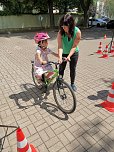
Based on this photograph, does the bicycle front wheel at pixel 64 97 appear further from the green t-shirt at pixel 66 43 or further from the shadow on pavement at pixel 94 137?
the green t-shirt at pixel 66 43

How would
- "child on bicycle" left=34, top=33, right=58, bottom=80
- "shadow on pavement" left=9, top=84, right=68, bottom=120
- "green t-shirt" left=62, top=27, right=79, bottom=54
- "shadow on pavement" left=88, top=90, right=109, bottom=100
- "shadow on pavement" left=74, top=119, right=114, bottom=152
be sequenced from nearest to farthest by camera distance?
"shadow on pavement" left=74, top=119, right=114, bottom=152
"child on bicycle" left=34, top=33, right=58, bottom=80
"shadow on pavement" left=9, top=84, right=68, bottom=120
"green t-shirt" left=62, top=27, right=79, bottom=54
"shadow on pavement" left=88, top=90, right=109, bottom=100

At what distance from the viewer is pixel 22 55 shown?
787cm

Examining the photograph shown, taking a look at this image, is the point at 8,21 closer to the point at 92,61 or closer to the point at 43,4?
the point at 43,4

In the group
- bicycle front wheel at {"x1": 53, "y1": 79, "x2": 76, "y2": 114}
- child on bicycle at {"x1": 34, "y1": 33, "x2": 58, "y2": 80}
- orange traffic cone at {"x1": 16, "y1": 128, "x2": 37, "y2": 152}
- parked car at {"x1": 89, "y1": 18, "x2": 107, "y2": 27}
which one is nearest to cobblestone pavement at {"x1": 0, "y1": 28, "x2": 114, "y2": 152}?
bicycle front wheel at {"x1": 53, "y1": 79, "x2": 76, "y2": 114}

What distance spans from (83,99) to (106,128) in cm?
104

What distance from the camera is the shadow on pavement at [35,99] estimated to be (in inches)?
125

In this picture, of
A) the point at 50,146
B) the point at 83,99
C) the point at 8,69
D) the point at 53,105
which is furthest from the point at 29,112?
the point at 8,69

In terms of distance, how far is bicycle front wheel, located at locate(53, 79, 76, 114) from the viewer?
9.81 feet

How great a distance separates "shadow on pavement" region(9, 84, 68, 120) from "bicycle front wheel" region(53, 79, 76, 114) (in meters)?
0.13

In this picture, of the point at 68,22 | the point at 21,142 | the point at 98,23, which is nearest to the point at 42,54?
the point at 68,22

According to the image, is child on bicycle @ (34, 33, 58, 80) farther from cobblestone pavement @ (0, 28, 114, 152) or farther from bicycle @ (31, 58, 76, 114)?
cobblestone pavement @ (0, 28, 114, 152)

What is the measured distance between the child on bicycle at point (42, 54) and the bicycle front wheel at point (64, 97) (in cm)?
35

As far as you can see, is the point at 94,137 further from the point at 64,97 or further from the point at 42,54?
the point at 42,54

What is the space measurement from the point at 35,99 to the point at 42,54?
1153 millimetres
